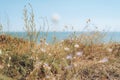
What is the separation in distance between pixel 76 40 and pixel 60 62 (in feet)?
4.91

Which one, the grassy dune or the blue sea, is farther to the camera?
the blue sea

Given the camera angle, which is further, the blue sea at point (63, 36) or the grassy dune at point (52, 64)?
the blue sea at point (63, 36)

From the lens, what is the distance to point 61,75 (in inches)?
195

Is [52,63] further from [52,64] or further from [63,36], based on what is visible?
[63,36]

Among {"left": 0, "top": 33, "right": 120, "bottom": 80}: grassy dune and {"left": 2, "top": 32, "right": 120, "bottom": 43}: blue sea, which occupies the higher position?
{"left": 2, "top": 32, "right": 120, "bottom": 43}: blue sea

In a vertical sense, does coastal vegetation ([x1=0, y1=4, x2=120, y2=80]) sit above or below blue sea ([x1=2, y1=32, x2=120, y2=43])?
below

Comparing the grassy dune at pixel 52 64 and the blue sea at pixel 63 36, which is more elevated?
the blue sea at pixel 63 36

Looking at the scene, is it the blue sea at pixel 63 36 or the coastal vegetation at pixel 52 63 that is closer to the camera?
the coastal vegetation at pixel 52 63

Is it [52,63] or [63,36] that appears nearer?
[52,63]

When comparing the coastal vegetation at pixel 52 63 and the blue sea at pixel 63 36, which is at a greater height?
the blue sea at pixel 63 36

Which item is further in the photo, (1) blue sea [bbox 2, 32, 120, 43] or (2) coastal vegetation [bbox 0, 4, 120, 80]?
(1) blue sea [bbox 2, 32, 120, 43]

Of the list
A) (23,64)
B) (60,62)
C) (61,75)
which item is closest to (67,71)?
(61,75)

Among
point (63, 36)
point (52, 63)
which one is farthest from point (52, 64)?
point (63, 36)

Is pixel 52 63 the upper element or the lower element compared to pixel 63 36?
lower
